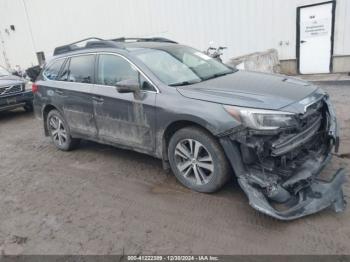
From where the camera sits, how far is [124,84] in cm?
416

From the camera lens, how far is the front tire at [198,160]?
3689 millimetres

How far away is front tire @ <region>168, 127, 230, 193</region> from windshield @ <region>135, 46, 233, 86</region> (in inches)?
28.2

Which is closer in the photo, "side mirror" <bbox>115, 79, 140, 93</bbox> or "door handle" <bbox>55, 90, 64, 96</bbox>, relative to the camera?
"side mirror" <bbox>115, 79, 140, 93</bbox>

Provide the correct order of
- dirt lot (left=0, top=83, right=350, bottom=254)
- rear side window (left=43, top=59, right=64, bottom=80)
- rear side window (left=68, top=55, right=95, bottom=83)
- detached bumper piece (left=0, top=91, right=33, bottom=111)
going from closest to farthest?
1. dirt lot (left=0, top=83, right=350, bottom=254)
2. rear side window (left=68, top=55, right=95, bottom=83)
3. rear side window (left=43, top=59, right=64, bottom=80)
4. detached bumper piece (left=0, top=91, right=33, bottom=111)

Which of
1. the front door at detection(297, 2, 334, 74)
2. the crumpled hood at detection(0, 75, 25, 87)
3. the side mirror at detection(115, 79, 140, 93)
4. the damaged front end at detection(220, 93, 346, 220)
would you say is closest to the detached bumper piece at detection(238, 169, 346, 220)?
the damaged front end at detection(220, 93, 346, 220)

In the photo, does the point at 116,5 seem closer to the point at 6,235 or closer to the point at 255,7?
the point at 255,7

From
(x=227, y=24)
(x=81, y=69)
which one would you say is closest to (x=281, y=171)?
(x=81, y=69)

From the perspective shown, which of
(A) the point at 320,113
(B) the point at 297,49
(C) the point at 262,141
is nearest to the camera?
(C) the point at 262,141

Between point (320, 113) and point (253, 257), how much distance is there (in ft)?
6.48

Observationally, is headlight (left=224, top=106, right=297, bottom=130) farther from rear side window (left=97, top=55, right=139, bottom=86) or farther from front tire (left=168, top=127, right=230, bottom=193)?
rear side window (left=97, top=55, right=139, bottom=86)

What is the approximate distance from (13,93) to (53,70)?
4034 mm

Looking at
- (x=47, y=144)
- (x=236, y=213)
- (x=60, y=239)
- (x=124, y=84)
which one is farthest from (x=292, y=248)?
(x=47, y=144)

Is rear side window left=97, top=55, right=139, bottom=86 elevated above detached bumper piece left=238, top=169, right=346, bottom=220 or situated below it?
above

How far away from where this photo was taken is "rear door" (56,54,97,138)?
5.05 m
